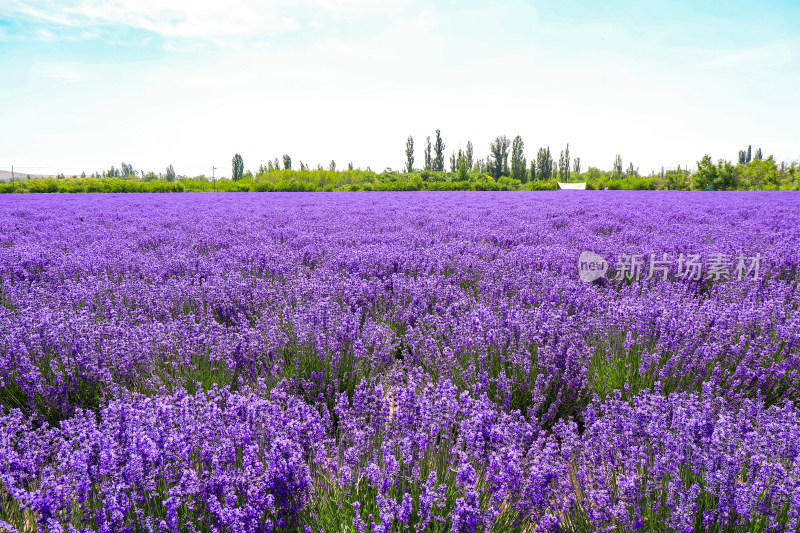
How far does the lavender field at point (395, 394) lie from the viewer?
1287 mm

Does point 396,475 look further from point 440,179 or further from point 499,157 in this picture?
point 499,157

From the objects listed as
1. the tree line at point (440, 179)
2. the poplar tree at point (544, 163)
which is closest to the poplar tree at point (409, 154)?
the tree line at point (440, 179)

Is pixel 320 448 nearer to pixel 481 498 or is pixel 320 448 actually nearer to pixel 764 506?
pixel 481 498

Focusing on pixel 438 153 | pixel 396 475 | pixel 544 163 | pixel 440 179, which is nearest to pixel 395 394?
pixel 396 475

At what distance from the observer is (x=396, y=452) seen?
1.57 metres

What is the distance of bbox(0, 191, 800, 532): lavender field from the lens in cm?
129

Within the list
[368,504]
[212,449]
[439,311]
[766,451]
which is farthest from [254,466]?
[439,311]

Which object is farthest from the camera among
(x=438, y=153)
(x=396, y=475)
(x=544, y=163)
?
(x=544, y=163)

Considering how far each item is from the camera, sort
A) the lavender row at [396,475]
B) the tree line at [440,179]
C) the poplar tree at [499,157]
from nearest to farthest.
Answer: the lavender row at [396,475]
the tree line at [440,179]
the poplar tree at [499,157]

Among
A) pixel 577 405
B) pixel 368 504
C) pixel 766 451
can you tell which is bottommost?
pixel 577 405

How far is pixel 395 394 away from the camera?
2002 mm

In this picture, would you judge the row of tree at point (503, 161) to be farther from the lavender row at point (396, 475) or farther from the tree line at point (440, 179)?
the lavender row at point (396, 475)

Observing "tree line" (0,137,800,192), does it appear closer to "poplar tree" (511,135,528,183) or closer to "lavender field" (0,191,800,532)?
"poplar tree" (511,135,528,183)

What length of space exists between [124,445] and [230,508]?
520 mm
